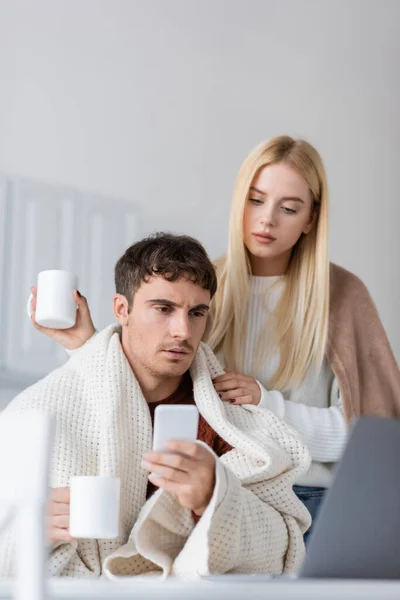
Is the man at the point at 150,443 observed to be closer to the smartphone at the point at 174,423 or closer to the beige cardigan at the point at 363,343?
the smartphone at the point at 174,423

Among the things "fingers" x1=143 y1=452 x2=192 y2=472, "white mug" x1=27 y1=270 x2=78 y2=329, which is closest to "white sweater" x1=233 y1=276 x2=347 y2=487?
"white mug" x1=27 y1=270 x2=78 y2=329

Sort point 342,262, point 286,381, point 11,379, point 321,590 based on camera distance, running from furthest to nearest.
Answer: point 342,262 < point 11,379 < point 286,381 < point 321,590

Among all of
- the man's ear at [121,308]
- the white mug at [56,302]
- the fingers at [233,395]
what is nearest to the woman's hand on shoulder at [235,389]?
the fingers at [233,395]

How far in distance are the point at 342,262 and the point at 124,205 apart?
2.48ft

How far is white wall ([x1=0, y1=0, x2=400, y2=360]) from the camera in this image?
3082 millimetres

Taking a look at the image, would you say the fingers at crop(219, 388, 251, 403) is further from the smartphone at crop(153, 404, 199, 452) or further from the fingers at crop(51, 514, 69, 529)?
the smartphone at crop(153, 404, 199, 452)

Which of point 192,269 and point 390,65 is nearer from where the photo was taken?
point 192,269

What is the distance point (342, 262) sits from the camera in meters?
3.36

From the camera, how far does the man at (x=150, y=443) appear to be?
1.57m

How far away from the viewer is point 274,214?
2.42 m

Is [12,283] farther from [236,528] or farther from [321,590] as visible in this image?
[321,590]

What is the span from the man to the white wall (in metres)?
1.13

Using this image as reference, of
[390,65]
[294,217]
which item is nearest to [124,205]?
[294,217]

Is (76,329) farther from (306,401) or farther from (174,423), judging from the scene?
(174,423)
